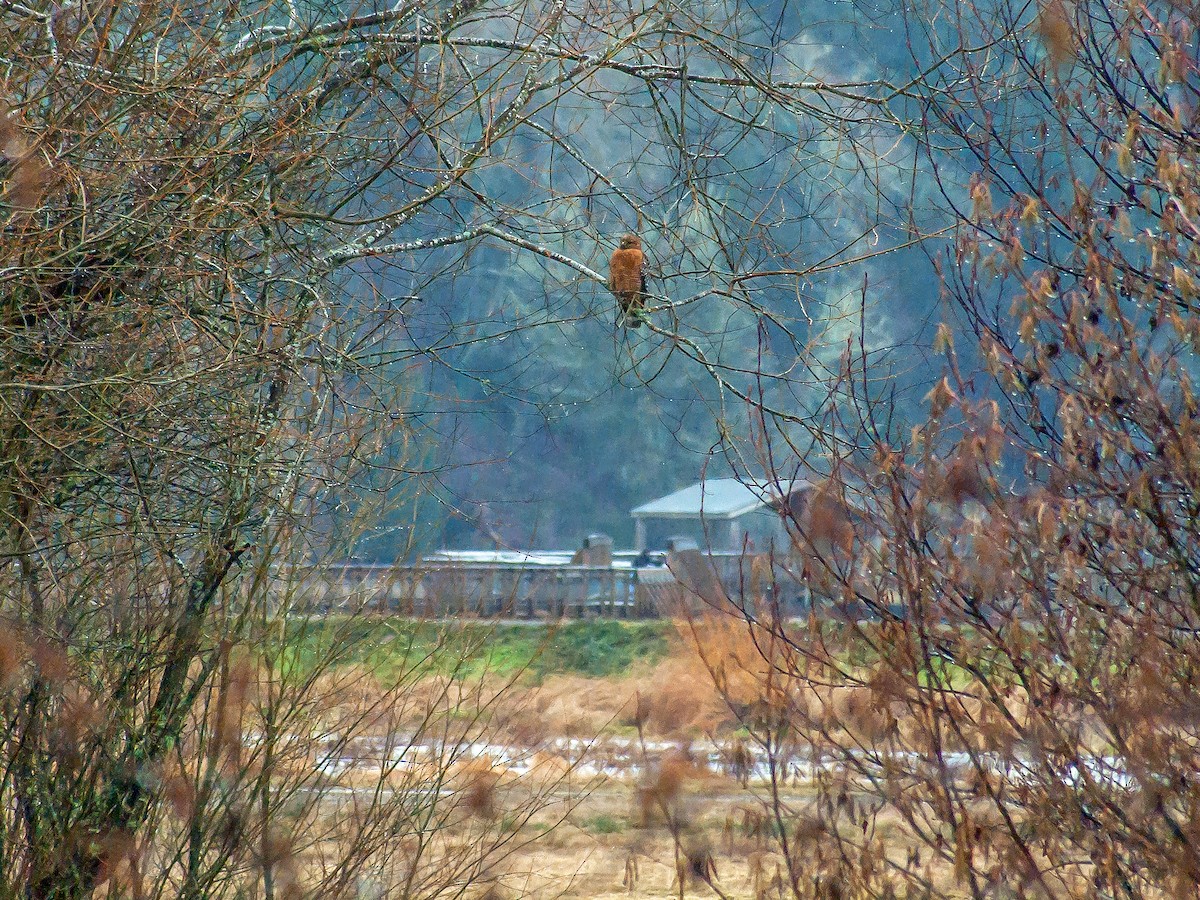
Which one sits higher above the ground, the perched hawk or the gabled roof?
the gabled roof

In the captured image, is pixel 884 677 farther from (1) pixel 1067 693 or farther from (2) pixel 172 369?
(2) pixel 172 369

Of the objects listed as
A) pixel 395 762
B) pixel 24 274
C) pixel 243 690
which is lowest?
pixel 395 762

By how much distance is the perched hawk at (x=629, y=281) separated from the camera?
3.73m

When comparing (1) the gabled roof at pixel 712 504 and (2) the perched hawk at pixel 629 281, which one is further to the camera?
(1) the gabled roof at pixel 712 504

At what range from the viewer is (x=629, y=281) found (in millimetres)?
3754

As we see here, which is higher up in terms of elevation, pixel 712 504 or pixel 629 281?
pixel 712 504

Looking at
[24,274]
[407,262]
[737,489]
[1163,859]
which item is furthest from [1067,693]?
[737,489]

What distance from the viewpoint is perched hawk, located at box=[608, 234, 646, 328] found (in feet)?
12.2

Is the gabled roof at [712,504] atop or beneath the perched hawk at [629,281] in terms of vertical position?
atop

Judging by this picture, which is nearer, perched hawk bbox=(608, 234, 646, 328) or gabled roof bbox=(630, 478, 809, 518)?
perched hawk bbox=(608, 234, 646, 328)

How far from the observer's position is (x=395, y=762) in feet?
13.2

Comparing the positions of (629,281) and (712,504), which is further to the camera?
(712,504)

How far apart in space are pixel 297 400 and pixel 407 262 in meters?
1.83

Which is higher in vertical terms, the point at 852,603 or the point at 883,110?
the point at 883,110
